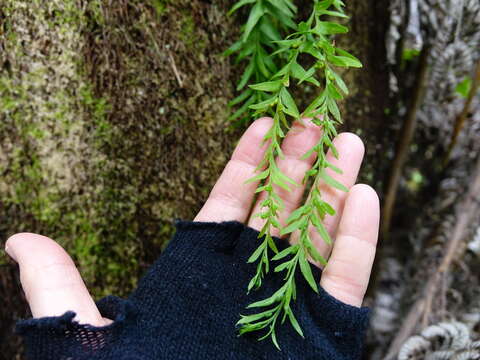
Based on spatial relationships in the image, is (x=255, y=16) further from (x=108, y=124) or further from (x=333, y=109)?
(x=108, y=124)

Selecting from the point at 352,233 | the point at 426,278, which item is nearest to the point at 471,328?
the point at 426,278

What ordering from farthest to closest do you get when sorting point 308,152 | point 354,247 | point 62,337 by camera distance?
point 354,247
point 308,152
point 62,337

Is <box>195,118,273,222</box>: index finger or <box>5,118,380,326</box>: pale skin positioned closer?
<box>5,118,380,326</box>: pale skin

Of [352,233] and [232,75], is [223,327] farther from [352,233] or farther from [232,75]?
[232,75]

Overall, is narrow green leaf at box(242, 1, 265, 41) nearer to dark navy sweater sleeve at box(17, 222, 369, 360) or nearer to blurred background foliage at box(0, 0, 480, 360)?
blurred background foliage at box(0, 0, 480, 360)

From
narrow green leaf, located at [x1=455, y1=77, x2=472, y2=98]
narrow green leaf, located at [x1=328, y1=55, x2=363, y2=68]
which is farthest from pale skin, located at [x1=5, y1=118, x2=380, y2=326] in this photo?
narrow green leaf, located at [x1=455, y1=77, x2=472, y2=98]

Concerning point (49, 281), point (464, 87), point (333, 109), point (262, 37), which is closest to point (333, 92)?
point (333, 109)

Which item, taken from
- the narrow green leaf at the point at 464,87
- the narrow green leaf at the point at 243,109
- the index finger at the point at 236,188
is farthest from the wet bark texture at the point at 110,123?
the narrow green leaf at the point at 464,87
